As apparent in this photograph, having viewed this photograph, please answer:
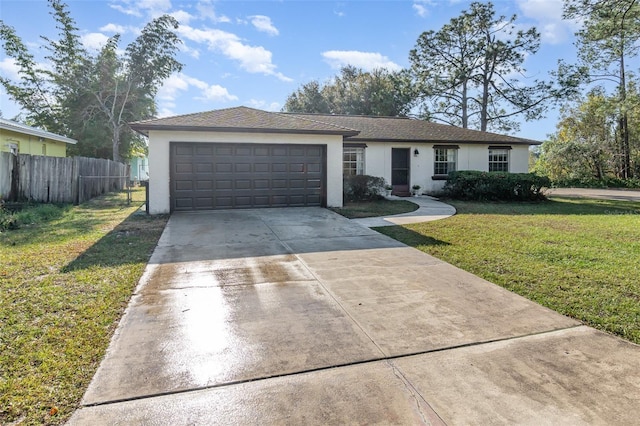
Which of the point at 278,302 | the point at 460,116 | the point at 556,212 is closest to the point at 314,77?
the point at 460,116

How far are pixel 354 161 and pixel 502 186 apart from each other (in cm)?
596

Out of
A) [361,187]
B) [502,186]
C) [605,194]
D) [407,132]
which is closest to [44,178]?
[361,187]

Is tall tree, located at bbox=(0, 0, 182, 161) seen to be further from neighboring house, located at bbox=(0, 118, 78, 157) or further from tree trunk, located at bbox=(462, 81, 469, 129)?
tree trunk, located at bbox=(462, 81, 469, 129)

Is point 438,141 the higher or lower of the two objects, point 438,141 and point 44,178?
the higher

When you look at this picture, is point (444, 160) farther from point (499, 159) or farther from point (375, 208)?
point (375, 208)

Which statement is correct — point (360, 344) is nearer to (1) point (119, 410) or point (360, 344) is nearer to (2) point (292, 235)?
(1) point (119, 410)

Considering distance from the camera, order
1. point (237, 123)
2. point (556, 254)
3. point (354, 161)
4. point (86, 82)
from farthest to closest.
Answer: point (86, 82) → point (354, 161) → point (237, 123) → point (556, 254)

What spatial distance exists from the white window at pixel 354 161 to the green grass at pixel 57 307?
9.29m

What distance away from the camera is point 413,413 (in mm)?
2443

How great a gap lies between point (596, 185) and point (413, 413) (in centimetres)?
3006

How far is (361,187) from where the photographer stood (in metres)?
14.4

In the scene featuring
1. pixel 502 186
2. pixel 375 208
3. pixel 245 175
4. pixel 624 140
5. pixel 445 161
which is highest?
pixel 624 140

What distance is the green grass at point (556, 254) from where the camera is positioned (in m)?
4.26

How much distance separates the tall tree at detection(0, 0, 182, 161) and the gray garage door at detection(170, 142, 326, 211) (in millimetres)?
16065
